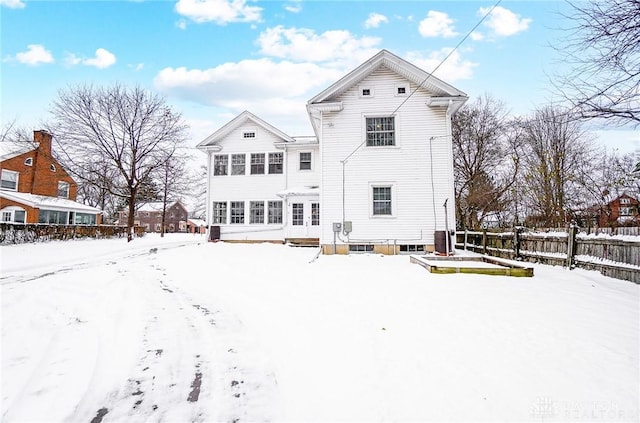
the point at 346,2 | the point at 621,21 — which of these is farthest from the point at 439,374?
the point at 346,2

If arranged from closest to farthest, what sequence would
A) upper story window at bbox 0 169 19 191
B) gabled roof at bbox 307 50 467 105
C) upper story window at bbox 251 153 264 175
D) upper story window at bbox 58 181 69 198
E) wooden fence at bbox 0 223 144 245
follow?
gabled roof at bbox 307 50 467 105
wooden fence at bbox 0 223 144 245
upper story window at bbox 251 153 264 175
upper story window at bbox 0 169 19 191
upper story window at bbox 58 181 69 198

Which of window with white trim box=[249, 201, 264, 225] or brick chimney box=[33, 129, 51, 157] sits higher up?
brick chimney box=[33, 129, 51, 157]

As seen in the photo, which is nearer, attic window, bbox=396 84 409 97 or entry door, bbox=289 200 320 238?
attic window, bbox=396 84 409 97

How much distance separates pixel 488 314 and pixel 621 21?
16.4ft

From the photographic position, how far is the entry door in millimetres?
16344

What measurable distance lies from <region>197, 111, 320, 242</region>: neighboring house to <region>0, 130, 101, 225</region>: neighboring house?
12120mm

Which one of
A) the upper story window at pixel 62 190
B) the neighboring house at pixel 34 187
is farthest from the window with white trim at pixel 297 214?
the upper story window at pixel 62 190

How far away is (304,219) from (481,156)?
1244cm

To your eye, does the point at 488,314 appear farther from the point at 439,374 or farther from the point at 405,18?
the point at 405,18

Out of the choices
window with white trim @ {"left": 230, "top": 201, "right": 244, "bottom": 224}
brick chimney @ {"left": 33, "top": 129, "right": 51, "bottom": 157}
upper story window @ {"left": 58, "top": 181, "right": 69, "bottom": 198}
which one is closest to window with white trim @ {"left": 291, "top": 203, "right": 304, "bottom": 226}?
window with white trim @ {"left": 230, "top": 201, "right": 244, "bottom": 224}

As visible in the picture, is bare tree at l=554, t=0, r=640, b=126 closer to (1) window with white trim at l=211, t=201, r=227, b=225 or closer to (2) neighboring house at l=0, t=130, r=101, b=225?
(1) window with white trim at l=211, t=201, r=227, b=225

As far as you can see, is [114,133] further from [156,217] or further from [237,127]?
[156,217]

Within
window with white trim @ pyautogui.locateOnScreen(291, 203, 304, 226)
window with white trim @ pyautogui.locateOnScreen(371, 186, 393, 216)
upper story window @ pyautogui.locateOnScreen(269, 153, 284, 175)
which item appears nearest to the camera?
window with white trim @ pyautogui.locateOnScreen(371, 186, 393, 216)

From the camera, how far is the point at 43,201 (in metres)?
24.3
